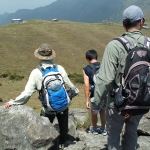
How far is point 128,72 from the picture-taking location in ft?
12.4

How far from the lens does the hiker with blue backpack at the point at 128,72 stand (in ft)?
12.3

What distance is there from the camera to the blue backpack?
501cm

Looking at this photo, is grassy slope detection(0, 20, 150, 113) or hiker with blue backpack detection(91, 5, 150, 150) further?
grassy slope detection(0, 20, 150, 113)

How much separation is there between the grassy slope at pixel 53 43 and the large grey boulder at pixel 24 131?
1333 inches

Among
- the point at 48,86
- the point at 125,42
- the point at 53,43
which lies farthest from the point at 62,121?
the point at 53,43

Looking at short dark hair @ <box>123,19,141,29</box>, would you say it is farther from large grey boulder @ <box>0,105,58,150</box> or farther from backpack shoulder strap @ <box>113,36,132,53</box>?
large grey boulder @ <box>0,105,58,150</box>

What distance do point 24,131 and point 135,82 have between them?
265 cm

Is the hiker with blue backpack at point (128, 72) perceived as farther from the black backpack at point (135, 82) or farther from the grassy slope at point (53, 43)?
the grassy slope at point (53, 43)

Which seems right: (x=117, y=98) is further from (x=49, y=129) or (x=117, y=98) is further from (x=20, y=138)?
(x=20, y=138)

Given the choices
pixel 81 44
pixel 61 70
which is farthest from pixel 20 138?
pixel 81 44

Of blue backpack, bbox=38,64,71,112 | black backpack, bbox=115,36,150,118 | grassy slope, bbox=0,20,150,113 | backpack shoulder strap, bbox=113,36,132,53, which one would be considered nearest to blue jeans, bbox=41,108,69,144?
blue backpack, bbox=38,64,71,112

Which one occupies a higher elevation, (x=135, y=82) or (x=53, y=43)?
(x=53, y=43)

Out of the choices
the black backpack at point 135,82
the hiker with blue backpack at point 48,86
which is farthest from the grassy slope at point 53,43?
the black backpack at point 135,82

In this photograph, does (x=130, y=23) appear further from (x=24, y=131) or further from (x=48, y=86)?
(x=24, y=131)
